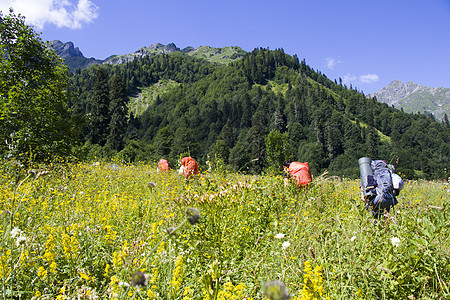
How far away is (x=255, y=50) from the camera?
18762 centimetres

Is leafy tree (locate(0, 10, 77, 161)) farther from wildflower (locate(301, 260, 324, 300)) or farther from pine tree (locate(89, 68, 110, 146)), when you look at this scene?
pine tree (locate(89, 68, 110, 146))

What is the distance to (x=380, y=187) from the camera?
169 inches

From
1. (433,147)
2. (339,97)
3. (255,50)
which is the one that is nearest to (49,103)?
(433,147)

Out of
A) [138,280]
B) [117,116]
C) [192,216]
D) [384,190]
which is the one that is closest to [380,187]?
[384,190]

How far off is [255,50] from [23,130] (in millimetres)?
193550

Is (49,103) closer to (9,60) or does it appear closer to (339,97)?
(9,60)

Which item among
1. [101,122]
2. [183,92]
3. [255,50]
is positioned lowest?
[101,122]

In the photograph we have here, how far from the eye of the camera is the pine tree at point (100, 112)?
47.6 meters

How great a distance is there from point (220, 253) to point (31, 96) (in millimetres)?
11232

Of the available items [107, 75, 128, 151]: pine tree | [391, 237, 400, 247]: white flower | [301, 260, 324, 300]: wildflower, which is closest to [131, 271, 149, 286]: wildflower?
[301, 260, 324, 300]: wildflower

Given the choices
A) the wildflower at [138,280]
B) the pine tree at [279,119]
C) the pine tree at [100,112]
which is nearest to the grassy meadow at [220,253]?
the wildflower at [138,280]

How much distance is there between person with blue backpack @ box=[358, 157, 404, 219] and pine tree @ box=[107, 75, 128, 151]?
45.6 metres

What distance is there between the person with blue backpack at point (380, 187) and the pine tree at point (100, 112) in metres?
48.7

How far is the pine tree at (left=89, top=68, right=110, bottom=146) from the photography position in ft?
156
